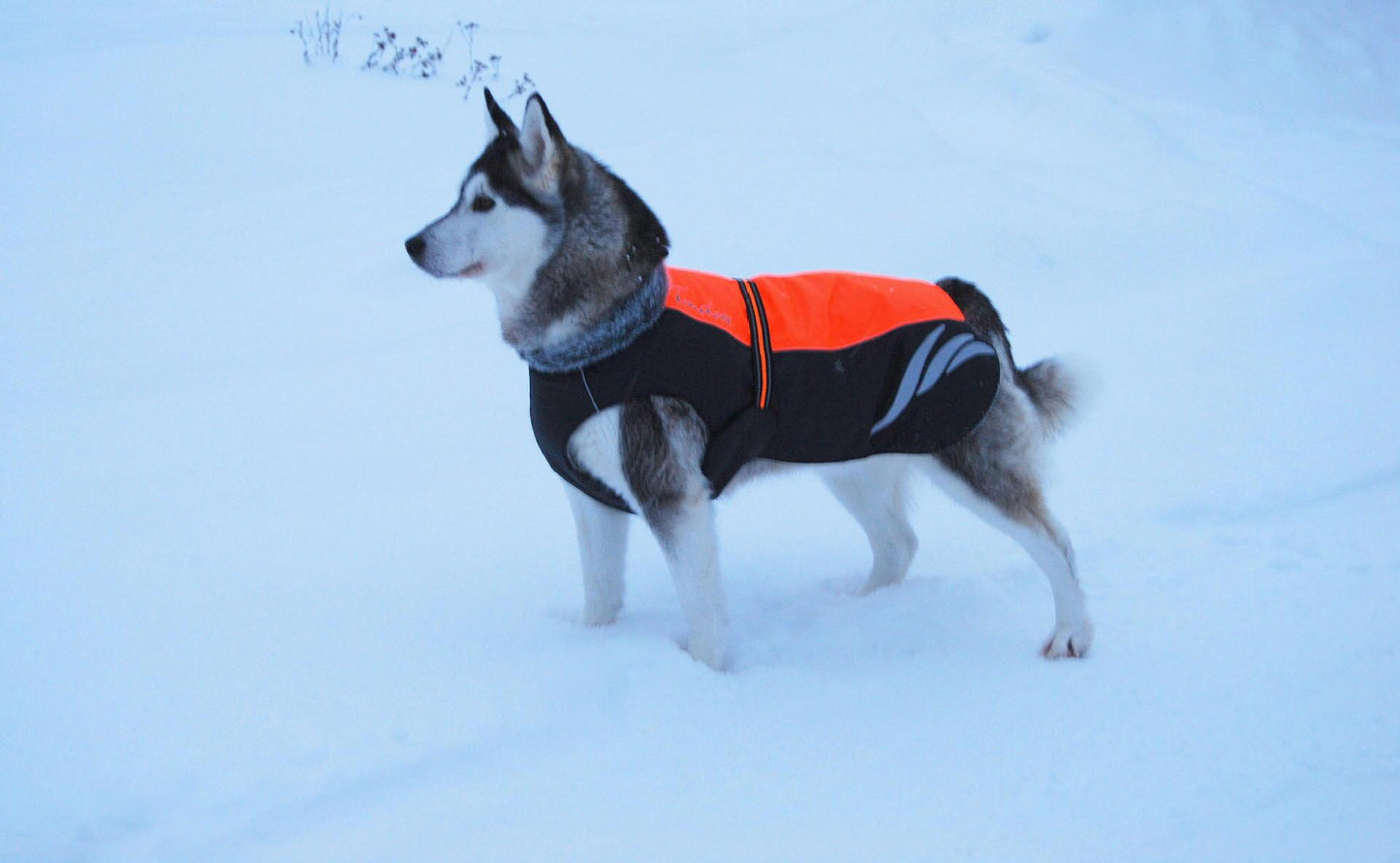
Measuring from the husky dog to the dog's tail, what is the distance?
145 millimetres

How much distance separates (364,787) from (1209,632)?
270 cm

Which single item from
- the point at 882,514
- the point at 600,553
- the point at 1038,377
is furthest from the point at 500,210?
the point at 1038,377

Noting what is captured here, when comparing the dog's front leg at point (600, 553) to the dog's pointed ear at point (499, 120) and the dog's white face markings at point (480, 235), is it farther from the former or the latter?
the dog's pointed ear at point (499, 120)

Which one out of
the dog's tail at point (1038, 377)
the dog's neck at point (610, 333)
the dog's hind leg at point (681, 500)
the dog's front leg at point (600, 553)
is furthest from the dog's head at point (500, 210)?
the dog's tail at point (1038, 377)

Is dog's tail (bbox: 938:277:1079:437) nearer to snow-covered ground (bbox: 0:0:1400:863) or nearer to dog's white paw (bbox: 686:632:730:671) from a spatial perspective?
snow-covered ground (bbox: 0:0:1400:863)

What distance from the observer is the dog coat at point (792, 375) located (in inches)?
115

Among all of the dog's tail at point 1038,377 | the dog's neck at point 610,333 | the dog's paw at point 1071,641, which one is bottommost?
the dog's paw at point 1071,641

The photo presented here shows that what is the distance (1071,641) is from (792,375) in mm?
1295

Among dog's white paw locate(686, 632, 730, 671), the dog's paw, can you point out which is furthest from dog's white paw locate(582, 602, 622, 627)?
the dog's paw

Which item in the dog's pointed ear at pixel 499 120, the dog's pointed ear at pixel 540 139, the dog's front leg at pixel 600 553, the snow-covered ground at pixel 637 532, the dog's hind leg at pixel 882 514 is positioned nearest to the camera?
the snow-covered ground at pixel 637 532

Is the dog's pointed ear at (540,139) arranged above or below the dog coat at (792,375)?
above

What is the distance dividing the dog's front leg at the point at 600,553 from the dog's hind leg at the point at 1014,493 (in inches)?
43.0

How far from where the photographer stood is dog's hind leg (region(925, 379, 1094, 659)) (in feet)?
10.5

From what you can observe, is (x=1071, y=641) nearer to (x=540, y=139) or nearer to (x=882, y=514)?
(x=882, y=514)
